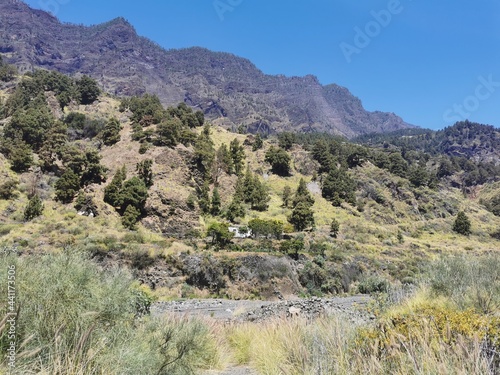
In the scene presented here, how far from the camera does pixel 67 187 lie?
35.3 meters

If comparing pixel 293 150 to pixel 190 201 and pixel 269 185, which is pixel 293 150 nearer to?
pixel 269 185

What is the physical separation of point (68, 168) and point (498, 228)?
2830 inches

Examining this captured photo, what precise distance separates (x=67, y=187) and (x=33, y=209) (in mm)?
4829

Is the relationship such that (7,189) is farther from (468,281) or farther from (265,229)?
(468,281)

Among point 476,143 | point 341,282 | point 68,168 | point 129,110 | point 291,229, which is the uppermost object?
point 476,143

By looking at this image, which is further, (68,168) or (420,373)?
(68,168)

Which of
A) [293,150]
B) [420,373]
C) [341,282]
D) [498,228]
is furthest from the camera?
[293,150]

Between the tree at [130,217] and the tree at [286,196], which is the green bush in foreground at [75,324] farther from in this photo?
the tree at [286,196]

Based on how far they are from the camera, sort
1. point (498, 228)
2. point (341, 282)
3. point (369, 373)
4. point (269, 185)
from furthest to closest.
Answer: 1. point (498, 228)
2. point (269, 185)
3. point (341, 282)
4. point (369, 373)

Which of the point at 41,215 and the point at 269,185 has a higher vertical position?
the point at 269,185

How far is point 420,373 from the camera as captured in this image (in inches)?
112

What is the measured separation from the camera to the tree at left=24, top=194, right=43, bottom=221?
3086 cm

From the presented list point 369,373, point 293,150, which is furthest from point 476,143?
point 369,373

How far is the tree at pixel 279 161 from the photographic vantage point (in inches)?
2393
